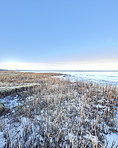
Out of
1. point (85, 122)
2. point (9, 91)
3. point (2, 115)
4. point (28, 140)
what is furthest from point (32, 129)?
point (9, 91)

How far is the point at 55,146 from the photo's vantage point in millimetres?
1977

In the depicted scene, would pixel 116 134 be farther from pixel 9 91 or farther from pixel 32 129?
pixel 9 91

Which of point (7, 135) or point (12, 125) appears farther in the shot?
point (12, 125)

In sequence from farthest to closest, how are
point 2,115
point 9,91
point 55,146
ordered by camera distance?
point 9,91 < point 2,115 < point 55,146

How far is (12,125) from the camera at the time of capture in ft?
8.70

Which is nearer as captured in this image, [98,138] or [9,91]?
[98,138]

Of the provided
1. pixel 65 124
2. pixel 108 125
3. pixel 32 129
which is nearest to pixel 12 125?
pixel 32 129

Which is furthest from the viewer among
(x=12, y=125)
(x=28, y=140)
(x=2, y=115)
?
(x=2, y=115)

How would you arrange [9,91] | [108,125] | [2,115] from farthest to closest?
[9,91], [2,115], [108,125]

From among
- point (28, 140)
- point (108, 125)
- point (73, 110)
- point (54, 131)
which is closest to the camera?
point (28, 140)

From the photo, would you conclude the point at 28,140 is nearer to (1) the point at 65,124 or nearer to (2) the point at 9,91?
(1) the point at 65,124

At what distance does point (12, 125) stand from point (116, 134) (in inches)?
142

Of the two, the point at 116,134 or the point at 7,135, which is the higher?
the point at 7,135

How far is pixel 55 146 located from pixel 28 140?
80 centimetres
